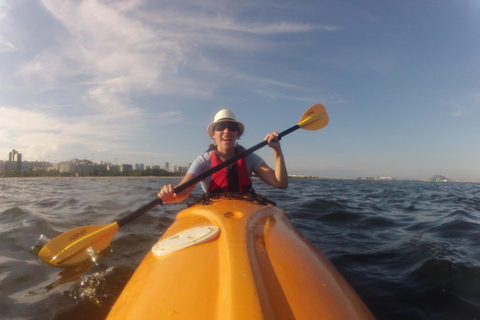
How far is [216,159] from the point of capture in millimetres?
3432

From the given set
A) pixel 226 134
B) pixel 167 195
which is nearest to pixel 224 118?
pixel 226 134

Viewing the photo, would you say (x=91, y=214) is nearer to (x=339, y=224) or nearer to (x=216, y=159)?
(x=216, y=159)

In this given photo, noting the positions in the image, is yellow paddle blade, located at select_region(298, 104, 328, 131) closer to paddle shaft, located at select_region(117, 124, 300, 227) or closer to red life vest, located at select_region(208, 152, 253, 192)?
paddle shaft, located at select_region(117, 124, 300, 227)

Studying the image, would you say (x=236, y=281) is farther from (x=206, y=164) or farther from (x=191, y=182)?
(x=206, y=164)

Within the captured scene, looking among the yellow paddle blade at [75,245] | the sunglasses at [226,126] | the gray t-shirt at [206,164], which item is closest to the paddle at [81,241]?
the yellow paddle blade at [75,245]

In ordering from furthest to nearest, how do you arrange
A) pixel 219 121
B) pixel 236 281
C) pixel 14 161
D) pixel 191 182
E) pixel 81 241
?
pixel 14 161, pixel 219 121, pixel 191 182, pixel 81 241, pixel 236 281

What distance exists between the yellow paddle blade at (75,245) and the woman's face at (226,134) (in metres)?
1.64

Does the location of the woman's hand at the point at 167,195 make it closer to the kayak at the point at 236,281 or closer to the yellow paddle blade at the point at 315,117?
the kayak at the point at 236,281

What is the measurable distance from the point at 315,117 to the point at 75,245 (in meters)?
3.56

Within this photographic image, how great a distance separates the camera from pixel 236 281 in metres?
1.17

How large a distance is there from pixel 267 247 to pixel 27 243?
3941mm

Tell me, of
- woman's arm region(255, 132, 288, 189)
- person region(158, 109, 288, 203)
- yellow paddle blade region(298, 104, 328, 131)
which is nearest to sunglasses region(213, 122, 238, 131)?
person region(158, 109, 288, 203)

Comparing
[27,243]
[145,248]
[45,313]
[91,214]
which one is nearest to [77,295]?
[45,313]

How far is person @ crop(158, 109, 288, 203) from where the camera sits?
3.21 m
